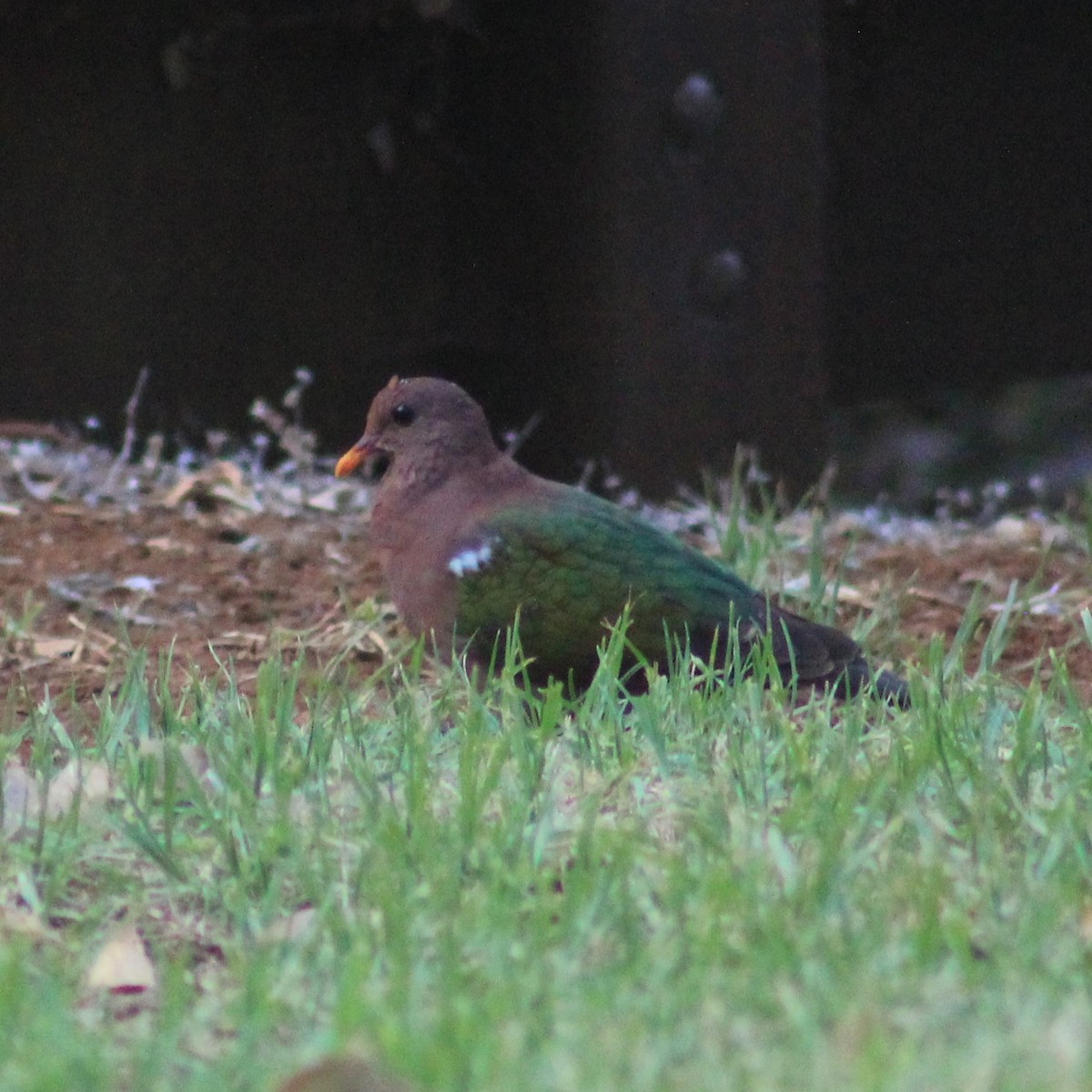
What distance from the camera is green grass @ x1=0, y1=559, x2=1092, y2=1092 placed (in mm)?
Result: 1823

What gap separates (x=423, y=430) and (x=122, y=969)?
1751 millimetres

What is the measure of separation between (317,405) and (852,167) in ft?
6.34

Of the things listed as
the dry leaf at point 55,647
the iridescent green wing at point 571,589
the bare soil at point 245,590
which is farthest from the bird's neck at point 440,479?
the dry leaf at point 55,647

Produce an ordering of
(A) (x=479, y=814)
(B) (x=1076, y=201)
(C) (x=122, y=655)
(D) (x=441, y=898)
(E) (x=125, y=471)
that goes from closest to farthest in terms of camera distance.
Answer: (D) (x=441, y=898)
(A) (x=479, y=814)
(C) (x=122, y=655)
(E) (x=125, y=471)
(B) (x=1076, y=201)

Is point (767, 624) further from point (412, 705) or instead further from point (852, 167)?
Result: point (852, 167)

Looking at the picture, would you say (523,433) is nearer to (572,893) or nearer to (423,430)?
(423,430)

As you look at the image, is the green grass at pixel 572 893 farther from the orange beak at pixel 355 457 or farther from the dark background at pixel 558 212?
the dark background at pixel 558 212

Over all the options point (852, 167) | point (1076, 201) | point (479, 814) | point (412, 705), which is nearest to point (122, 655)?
point (412, 705)

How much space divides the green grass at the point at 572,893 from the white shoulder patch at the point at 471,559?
1.00 feet

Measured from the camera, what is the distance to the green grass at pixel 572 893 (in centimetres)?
182

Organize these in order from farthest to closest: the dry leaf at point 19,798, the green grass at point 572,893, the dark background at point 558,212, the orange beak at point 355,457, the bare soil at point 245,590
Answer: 1. the dark background at point 558,212
2. the bare soil at point 245,590
3. the orange beak at point 355,457
4. the dry leaf at point 19,798
5. the green grass at point 572,893

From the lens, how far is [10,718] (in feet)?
10.1

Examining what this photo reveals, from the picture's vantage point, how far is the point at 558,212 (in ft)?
18.6

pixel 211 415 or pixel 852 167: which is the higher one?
pixel 852 167
